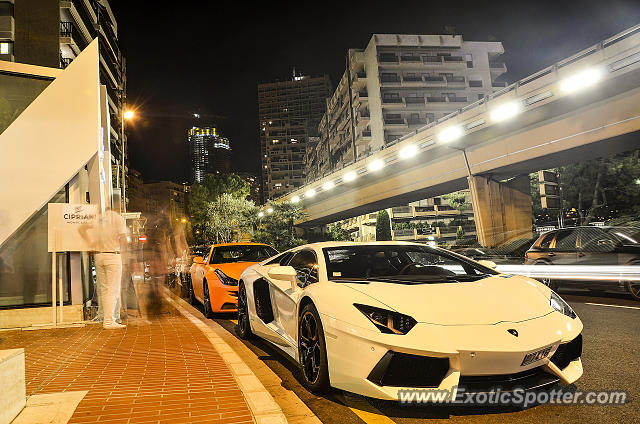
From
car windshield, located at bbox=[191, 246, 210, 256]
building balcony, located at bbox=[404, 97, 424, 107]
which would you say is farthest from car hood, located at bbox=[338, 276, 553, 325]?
building balcony, located at bbox=[404, 97, 424, 107]

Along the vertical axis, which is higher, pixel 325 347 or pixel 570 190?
pixel 570 190

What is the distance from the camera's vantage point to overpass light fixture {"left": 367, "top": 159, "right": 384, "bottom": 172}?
3199cm

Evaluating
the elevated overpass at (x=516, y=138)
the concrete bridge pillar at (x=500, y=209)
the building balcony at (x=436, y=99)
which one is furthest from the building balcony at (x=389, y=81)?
the concrete bridge pillar at (x=500, y=209)

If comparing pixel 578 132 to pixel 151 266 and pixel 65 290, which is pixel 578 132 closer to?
pixel 151 266

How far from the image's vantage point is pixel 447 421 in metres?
3.18

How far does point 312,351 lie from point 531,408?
168cm

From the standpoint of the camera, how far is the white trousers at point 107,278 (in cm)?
766

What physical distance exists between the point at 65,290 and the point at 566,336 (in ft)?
26.9

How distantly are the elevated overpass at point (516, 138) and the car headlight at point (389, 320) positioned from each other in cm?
Answer: 1835

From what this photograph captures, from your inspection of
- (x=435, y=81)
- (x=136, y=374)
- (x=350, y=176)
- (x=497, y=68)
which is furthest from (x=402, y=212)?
(x=136, y=374)

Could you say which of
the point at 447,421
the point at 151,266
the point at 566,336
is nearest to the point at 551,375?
the point at 566,336

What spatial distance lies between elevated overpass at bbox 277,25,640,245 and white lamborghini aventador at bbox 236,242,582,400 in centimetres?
1755

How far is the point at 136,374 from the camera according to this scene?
4.53 metres

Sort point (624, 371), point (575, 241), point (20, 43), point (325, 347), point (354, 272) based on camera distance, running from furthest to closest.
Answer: point (20, 43), point (575, 241), point (354, 272), point (624, 371), point (325, 347)
